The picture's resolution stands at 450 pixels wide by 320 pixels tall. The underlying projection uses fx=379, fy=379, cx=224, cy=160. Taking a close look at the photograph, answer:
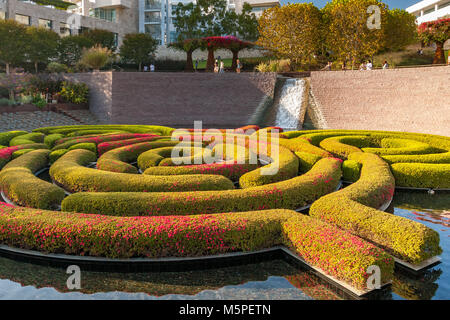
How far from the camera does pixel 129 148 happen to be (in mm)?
15234

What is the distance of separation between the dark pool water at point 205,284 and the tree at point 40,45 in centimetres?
3363

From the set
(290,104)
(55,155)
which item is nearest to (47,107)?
(55,155)

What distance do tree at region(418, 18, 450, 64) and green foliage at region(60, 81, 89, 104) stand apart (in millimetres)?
35754

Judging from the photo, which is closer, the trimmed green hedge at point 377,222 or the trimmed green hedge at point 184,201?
the trimmed green hedge at point 377,222

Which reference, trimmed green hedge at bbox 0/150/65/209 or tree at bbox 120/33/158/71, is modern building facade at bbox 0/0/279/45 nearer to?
tree at bbox 120/33/158/71

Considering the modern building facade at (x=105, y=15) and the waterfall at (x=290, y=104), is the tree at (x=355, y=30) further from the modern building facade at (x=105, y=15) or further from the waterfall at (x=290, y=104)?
the modern building facade at (x=105, y=15)

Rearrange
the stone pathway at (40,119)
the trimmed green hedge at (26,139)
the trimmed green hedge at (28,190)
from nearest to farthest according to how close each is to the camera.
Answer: the trimmed green hedge at (28,190) → the trimmed green hedge at (26,139) → the stone pathway at (40,119)

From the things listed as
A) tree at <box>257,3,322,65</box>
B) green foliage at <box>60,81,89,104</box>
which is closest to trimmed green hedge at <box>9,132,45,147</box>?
green foliage at <box>60,81,89,104</box>

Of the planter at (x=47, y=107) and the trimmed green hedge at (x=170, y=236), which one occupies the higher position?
the planter at (x=47, y=107)

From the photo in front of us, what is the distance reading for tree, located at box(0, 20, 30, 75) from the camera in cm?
3309

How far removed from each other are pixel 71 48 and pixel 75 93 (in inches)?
541

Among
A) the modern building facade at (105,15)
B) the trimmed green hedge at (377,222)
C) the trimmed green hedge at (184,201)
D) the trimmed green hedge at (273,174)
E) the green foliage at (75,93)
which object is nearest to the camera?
the trimmed green hedge at (377,222)

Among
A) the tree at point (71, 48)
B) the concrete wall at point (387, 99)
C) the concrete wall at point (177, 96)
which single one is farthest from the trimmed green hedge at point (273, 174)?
the tree at point (71, 48)

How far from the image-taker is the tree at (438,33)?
41.2m
